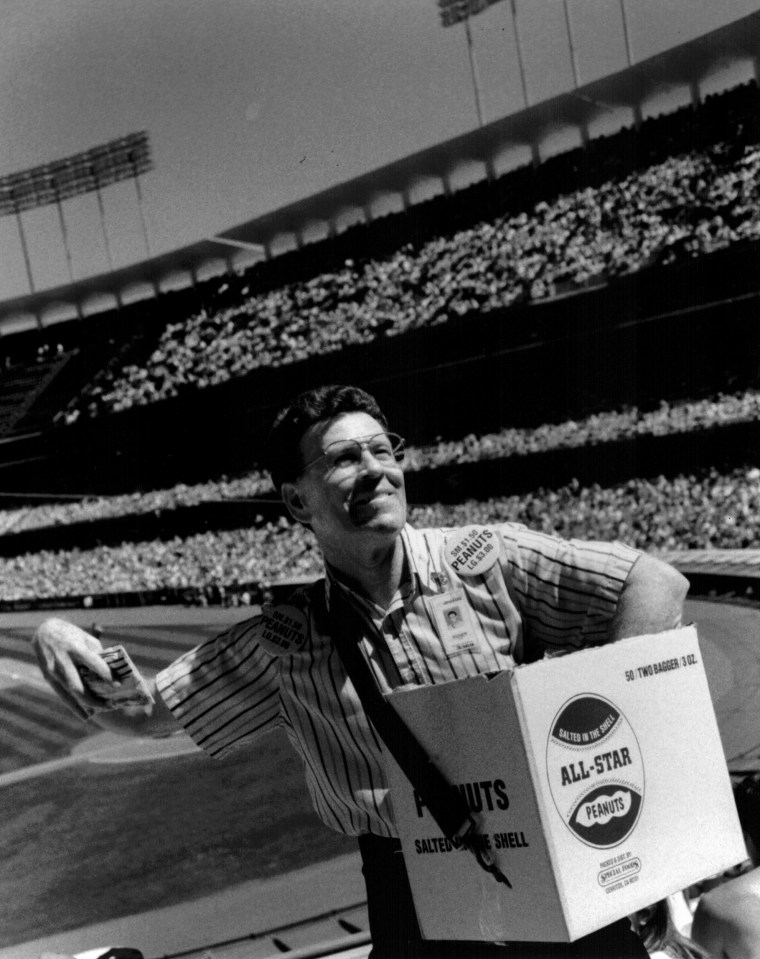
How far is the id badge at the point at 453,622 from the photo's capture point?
1.42 meters

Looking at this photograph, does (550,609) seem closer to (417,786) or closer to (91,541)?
(417,786)

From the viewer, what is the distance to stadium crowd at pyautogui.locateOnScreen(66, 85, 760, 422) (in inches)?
117

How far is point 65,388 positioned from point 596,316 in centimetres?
161

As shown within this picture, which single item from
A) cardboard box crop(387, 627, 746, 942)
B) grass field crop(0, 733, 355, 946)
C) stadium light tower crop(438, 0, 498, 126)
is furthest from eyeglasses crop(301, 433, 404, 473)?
stadium light tower crop(438, 0, 498, 126)

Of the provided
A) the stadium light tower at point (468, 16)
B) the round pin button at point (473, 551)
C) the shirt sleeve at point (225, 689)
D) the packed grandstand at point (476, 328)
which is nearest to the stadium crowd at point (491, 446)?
the packed grandstand at point (476, 328)

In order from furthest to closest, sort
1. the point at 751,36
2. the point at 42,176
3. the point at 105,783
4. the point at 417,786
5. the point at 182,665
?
the point at 751,36 < the point at 105,783 < the point at 42,176 < the point at 182,665 < the point at 417,786

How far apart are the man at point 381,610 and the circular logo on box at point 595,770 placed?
0.21 metres

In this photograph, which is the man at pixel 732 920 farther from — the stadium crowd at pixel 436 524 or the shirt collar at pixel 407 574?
the stadium crowd at pixel 436 524

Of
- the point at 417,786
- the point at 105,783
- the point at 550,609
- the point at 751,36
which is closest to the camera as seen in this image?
the point at 417,786

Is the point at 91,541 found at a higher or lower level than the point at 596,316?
lower

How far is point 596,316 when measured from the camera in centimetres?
325

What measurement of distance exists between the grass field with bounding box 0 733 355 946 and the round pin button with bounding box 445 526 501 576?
1679 mm

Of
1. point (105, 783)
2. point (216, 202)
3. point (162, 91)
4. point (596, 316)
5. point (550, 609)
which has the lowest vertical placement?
point (105, 783)

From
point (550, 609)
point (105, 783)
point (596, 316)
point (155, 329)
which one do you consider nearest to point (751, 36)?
point (596, 316)
